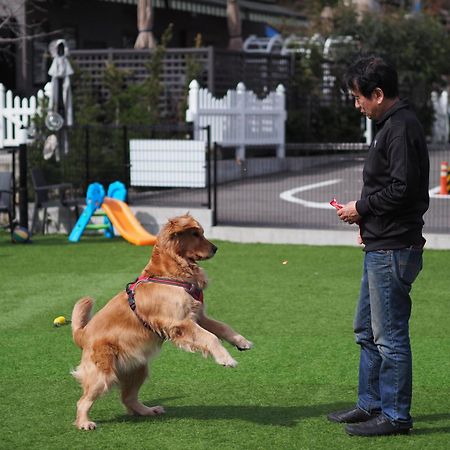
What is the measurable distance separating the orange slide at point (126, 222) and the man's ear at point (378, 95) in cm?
896

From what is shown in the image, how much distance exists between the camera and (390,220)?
538 centimetres

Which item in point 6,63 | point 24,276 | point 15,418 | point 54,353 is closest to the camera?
point 15,418

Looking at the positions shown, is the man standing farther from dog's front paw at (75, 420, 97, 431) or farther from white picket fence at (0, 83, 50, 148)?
white picket fence at (0, 83, 50, 148)

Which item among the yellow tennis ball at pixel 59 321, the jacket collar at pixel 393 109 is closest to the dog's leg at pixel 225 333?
the jacket collar at pixel 393 109

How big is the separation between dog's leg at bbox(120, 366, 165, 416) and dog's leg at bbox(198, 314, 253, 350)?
45cm

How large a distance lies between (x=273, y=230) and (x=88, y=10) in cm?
1485

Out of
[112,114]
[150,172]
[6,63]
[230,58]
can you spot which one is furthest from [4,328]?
[6,63]

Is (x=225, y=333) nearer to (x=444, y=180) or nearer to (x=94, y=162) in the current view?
(x=94, y=162)

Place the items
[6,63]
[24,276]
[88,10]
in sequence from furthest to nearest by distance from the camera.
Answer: [88,10] → [6,63] → [24,276]

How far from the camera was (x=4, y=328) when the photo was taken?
28.7 ft

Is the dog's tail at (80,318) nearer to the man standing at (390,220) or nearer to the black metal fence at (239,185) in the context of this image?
the man standing at (390,220)

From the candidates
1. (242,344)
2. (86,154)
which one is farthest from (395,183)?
(86,154)

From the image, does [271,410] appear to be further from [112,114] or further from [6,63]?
[6,63]

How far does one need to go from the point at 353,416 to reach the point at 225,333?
893mm
